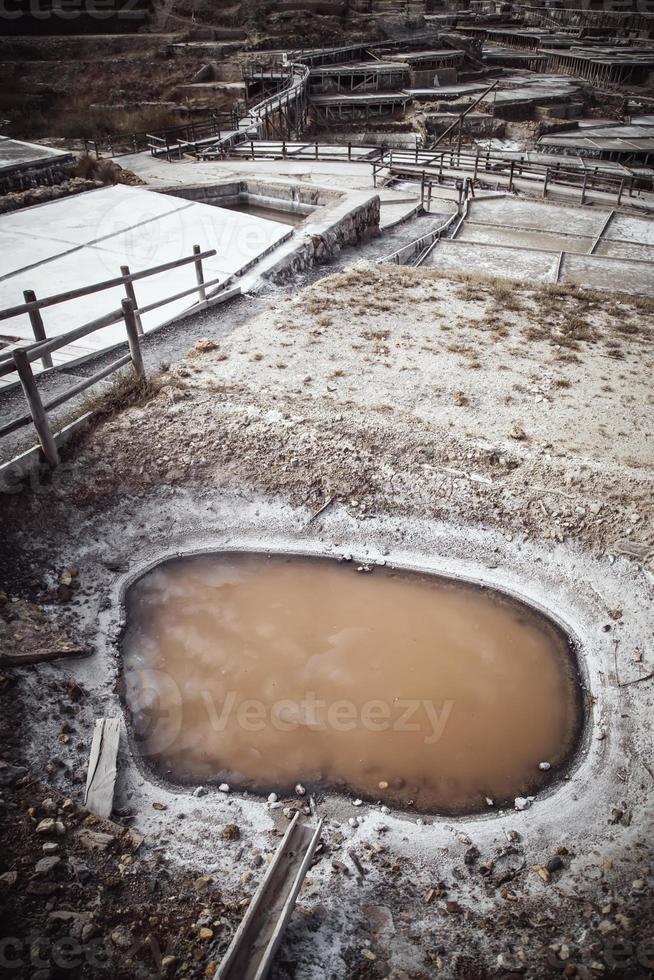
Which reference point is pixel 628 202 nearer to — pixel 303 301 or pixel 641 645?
pixel 303 301

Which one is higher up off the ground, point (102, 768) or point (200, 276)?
point (200, 276)

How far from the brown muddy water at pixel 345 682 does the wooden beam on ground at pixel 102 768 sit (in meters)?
0.27

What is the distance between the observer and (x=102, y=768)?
4.17 metres

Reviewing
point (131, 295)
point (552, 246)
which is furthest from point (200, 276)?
point (552, 246)

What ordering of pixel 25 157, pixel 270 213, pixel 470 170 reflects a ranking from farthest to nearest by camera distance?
pixel 470 170, pixel 270 213, pixel 25 157

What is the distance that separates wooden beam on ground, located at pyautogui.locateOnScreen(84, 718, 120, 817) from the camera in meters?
3.96

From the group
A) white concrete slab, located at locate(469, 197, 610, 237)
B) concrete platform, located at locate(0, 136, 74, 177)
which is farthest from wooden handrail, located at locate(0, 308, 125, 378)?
white concrete slab, located at locate(469, 197, 610, 237)

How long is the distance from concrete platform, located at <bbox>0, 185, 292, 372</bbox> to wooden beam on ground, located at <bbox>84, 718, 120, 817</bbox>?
16.8 feet

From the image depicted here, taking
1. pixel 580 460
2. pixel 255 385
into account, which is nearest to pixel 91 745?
pixel 255 385

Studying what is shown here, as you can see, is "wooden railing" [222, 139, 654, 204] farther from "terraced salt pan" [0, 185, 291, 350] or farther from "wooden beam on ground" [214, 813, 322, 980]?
"wooden beam on ground" [214, 813, 322, 980]

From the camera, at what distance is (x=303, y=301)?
9539 mm

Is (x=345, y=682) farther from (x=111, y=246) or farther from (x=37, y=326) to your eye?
(x=111, y=246)

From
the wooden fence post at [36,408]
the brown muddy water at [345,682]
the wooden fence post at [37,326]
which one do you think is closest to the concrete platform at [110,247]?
the wooden fence post at [37,326]

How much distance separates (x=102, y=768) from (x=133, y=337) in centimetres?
475
